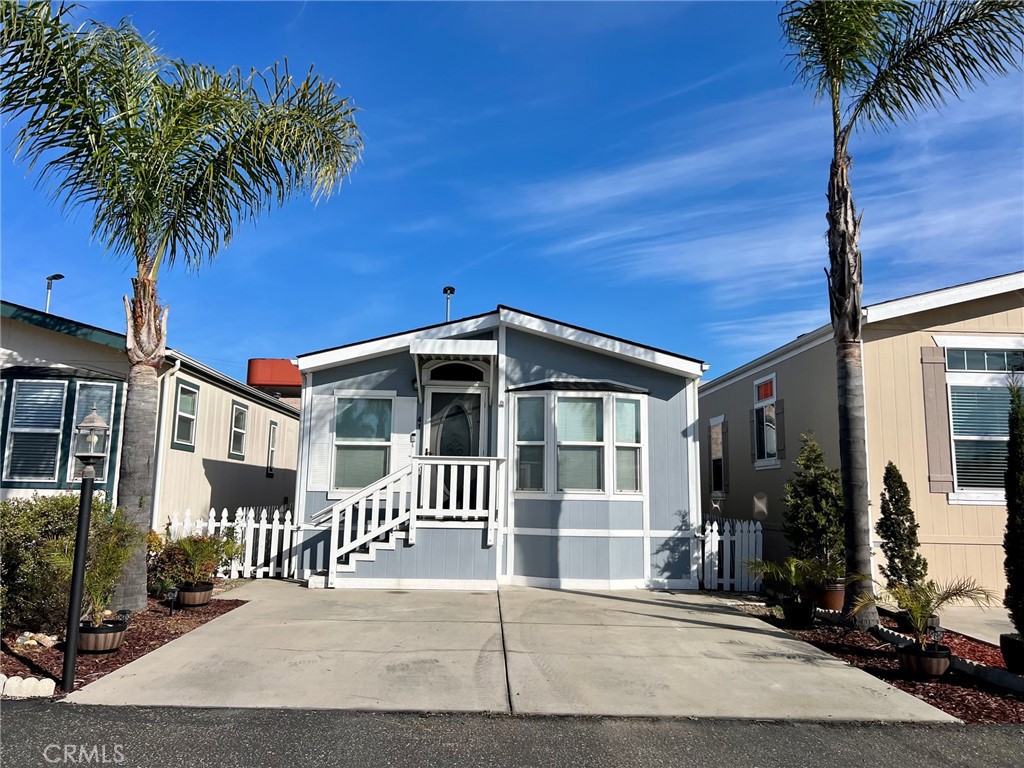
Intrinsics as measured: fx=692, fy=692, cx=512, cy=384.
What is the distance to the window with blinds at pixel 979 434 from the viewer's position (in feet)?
31.2

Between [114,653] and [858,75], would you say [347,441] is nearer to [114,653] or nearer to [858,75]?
[114,653]

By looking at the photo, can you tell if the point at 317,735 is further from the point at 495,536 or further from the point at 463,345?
the point at 463,345

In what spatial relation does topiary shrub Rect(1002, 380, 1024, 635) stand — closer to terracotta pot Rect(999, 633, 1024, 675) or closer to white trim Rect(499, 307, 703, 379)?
terracotta pot Rect(999, 633, 1024, 675)

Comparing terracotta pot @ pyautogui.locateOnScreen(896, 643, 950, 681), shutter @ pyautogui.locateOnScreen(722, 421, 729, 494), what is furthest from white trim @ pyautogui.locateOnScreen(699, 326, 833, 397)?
terracotta pot @ pyautogui.locateOnScreen(896, 643, 950, 681)

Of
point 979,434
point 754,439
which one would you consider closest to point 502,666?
point 979,434

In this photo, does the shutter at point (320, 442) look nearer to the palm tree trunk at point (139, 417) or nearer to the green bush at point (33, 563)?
the palm tree trunk at point (139, 417)

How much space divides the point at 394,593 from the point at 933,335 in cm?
828

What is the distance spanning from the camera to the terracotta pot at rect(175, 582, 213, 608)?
25.2 feet

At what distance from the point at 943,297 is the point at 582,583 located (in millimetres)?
6426

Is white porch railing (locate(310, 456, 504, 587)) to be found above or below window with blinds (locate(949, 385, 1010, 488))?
below

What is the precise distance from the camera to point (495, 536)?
9438mm

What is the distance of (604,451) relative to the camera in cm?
979
